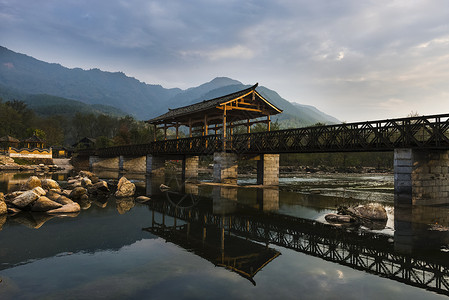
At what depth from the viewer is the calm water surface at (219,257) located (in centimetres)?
524

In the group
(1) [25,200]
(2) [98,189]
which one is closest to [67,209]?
(1) [25,200]

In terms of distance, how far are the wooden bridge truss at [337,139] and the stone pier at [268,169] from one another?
4.35ft

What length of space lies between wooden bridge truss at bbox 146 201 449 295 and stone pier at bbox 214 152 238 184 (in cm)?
1255

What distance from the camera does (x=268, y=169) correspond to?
25.4 metres

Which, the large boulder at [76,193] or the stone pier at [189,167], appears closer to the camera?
the large boulder at [76,193]

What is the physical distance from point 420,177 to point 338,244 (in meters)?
10.1

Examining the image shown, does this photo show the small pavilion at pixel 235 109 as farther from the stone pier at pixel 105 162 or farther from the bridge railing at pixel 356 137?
the stone pier at pixel 105 162

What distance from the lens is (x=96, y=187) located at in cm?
1919

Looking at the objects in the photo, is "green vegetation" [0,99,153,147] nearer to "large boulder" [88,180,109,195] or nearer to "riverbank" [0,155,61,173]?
"riverbank" [0,155,61,173]

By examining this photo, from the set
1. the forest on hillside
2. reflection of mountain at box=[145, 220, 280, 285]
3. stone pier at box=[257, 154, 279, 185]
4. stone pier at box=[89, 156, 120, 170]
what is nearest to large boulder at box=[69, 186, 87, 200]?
reflection of mountain at box=[145, 220, 280, 285]

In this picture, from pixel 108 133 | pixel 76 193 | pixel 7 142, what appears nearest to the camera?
pixel 76 193

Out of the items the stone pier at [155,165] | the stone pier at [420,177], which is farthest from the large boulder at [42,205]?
the stone pier at [155,165]

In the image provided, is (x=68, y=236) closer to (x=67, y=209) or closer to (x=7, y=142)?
(x=67, y=209)

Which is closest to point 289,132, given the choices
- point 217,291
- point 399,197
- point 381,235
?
point 399,197
